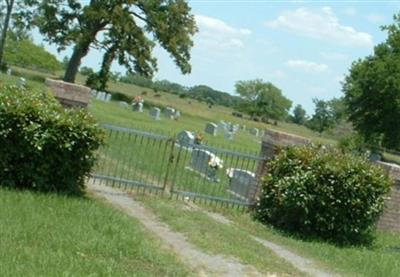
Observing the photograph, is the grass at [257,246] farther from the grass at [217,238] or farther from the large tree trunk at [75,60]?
the large tree trunk at [75,60]

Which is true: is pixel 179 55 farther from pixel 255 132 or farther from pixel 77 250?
pixel 77 250

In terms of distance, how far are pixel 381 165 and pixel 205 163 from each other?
16.7 feet

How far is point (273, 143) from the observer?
12562 mm

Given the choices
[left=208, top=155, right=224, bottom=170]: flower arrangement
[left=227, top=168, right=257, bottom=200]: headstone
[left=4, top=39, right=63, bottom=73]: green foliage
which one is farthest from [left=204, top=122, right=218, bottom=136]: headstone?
[left=4, top=39, right=63, bottom=73]: green foliage

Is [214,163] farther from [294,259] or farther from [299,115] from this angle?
[299,115]

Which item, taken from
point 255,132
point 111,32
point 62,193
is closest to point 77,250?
point 62,193

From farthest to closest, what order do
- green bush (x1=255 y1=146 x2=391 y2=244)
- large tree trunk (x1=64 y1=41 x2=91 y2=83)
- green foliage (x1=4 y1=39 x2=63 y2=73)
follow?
green foliage (x1=4 y1=39 x2=63 y2=73)
large tree trunk (x1=64 y1=41 x2=91 y2=83)
green bush (x1=255 y1=146 x2=391 y2=244)

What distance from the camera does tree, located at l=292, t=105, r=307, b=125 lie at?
155 metres

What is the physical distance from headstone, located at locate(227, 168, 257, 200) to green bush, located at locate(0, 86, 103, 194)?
372cm

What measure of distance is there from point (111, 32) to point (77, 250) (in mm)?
43566

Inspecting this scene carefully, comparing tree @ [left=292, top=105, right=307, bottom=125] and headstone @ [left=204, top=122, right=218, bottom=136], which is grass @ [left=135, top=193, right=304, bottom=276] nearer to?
headstone @ [left=204, top=122, right=218, bottom=136]

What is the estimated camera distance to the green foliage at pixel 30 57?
8769 centimetres

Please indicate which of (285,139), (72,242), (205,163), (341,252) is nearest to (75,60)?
(205,163)

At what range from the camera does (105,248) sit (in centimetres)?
730
